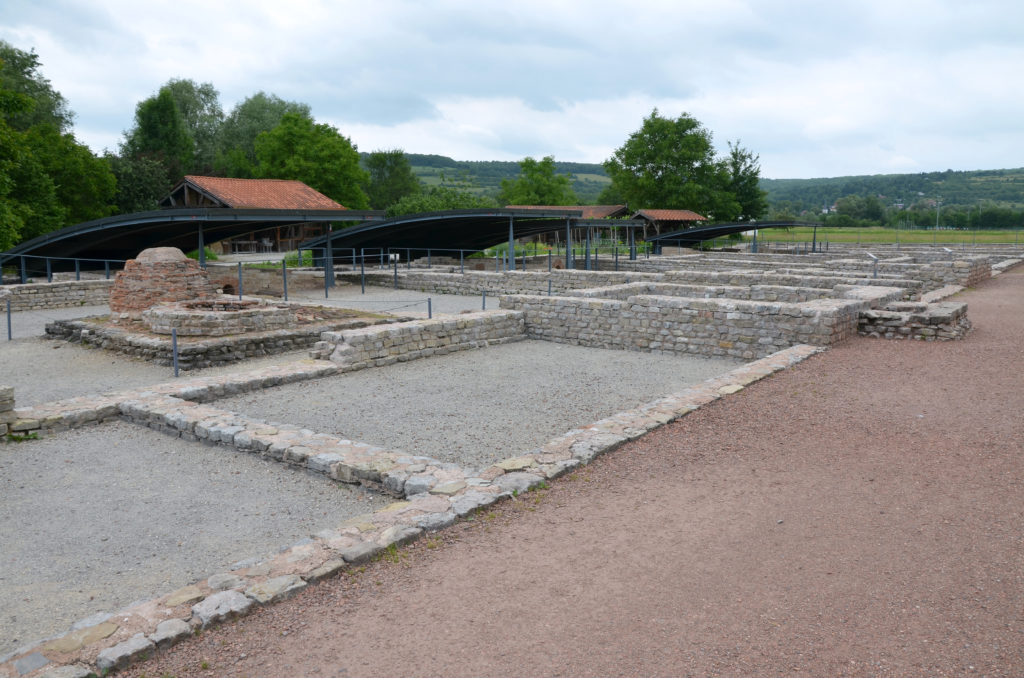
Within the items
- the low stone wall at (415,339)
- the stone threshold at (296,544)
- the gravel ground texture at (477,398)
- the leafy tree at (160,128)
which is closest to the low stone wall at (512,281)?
the low stone wall at (415,339)

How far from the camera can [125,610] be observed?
12.8 ft

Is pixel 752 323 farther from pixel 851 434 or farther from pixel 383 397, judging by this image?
pixel 383 397

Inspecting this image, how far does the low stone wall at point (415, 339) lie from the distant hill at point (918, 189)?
4858 inches

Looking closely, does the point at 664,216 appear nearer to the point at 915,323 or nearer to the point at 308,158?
the point at 308,158

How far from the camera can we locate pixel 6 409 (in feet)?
25.6

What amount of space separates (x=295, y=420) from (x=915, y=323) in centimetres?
1043

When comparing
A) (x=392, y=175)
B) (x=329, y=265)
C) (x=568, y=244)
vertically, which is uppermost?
(x=392, y=175)

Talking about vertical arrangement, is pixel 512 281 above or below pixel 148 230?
below

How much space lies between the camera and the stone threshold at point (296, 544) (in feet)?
11.7

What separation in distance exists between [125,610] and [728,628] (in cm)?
329

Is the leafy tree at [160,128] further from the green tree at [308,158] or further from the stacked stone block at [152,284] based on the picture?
the stacked stone block at [152,284]

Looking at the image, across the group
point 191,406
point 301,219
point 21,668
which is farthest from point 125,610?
point 301,219

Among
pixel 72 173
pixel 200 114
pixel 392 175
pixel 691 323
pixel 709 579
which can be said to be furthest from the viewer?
pixel 392 175

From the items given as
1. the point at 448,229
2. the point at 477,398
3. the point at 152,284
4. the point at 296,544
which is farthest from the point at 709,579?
the point at 448,229
